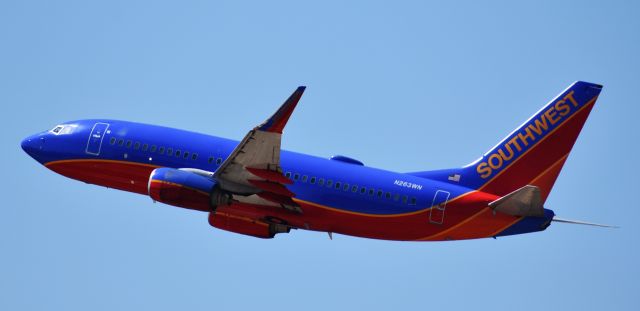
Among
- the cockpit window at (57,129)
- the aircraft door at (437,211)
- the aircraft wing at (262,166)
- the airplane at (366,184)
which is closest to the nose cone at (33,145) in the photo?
the cockpit window at (57,129)

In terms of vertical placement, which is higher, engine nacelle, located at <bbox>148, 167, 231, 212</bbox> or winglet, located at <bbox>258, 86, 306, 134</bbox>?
winglet, located at <bbox>258, 86, 306, 134</bbox>

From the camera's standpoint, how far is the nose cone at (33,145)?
69.2 metres

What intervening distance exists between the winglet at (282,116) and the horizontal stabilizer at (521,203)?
11451mm

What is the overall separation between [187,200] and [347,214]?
824 centimetres

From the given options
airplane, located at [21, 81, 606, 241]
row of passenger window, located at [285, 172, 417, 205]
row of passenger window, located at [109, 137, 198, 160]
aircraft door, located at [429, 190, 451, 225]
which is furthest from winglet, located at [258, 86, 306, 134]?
aircraft door, located at [429, 190, 451, 225]

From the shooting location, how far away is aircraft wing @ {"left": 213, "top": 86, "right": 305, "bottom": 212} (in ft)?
189

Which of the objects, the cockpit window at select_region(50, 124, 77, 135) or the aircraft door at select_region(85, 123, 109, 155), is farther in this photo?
the cockpit window at select_region(50, 124, 77, 135)

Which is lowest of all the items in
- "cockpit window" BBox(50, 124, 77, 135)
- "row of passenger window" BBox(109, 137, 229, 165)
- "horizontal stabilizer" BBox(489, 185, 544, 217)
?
"horizontal stabilizer" BBox(489, 185, 544, 217)

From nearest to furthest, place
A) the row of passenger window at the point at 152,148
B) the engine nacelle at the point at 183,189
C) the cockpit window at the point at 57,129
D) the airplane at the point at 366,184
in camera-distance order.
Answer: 1. the airplane at the point at 366,184
2. the engine nacelle at the point at 183,189
3. the row of passenger window at the point at 152,148
4. the cockpit window at the point at 57,129

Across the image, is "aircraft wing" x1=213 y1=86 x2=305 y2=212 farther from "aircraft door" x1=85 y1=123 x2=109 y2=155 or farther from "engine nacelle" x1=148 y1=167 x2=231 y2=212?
"aircraft door" x1=85 y1=123 x2=109 y2=155

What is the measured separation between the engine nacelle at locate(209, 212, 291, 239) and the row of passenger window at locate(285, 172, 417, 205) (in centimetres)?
398

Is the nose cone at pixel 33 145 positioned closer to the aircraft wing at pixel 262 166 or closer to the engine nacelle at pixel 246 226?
the engine nacelle at pixel 246 226

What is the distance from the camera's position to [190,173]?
61562 mm

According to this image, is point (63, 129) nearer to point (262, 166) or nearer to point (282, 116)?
point (262, 166)
